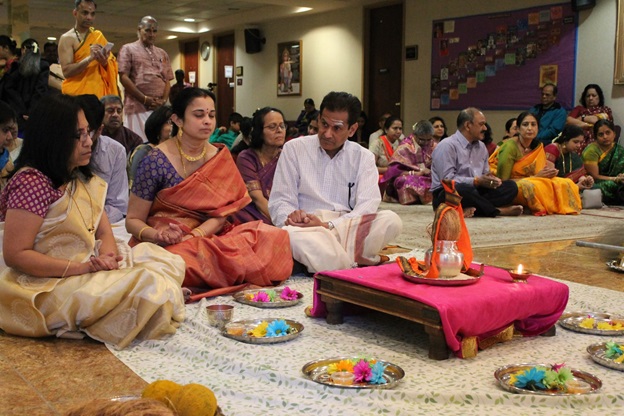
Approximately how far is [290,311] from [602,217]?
4830 millimetres

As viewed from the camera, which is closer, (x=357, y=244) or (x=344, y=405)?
(x=344, y=405)

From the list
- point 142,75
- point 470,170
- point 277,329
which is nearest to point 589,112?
point 470,170

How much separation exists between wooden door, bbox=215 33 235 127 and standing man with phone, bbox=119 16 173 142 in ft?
34.3

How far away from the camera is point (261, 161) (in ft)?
15.5

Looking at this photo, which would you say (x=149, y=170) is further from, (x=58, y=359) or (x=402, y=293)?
(x=402, y=293)

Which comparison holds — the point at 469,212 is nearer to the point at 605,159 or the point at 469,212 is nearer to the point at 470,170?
the point at 470,170

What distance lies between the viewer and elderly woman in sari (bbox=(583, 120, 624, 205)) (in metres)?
8.44

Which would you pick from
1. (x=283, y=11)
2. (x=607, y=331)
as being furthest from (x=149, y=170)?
(x=283, y=11)

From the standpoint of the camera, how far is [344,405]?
2178 mm

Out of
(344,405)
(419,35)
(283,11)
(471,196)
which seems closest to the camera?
(344,405)

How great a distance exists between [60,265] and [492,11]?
9236mm

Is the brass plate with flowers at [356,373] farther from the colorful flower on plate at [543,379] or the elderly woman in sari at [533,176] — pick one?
the elderly woman in sari at [533,176]

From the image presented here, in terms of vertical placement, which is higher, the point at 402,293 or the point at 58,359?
the point at 402,293

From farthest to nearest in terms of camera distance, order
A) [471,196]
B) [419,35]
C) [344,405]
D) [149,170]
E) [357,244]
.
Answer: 1. [419,35]
2. [471,196]
3. [357,244]
4. [149,170]
5. [344,405]
